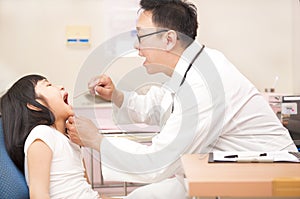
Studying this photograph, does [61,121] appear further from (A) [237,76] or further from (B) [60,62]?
(B) [60,62]

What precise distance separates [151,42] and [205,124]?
1.54 ft

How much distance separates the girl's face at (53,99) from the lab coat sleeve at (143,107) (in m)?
0.50

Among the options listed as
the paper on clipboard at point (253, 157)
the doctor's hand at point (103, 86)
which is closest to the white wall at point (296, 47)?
the doctor's hand at point (103, 86)

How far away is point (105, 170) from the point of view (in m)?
1.38

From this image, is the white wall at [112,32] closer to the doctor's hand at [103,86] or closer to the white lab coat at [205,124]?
the doctor's hand at [103,86]

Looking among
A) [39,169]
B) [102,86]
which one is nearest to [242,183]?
[39,169]

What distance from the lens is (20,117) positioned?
1.47 m

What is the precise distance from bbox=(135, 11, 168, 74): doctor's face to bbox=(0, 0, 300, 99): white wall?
1.49 meters

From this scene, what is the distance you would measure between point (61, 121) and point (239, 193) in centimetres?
85

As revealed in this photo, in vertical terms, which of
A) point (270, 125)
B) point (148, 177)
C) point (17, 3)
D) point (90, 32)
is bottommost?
point (148, 177)

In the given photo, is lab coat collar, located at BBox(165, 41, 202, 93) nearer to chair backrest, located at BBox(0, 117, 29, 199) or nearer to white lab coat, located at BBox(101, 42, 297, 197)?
white lab coat, located at BBox(101, 42, 297, 197)

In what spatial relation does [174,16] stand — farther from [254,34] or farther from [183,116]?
[254,34]

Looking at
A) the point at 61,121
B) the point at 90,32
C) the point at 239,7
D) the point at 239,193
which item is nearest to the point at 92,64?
the point at 90,32

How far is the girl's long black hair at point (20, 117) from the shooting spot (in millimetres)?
1429
